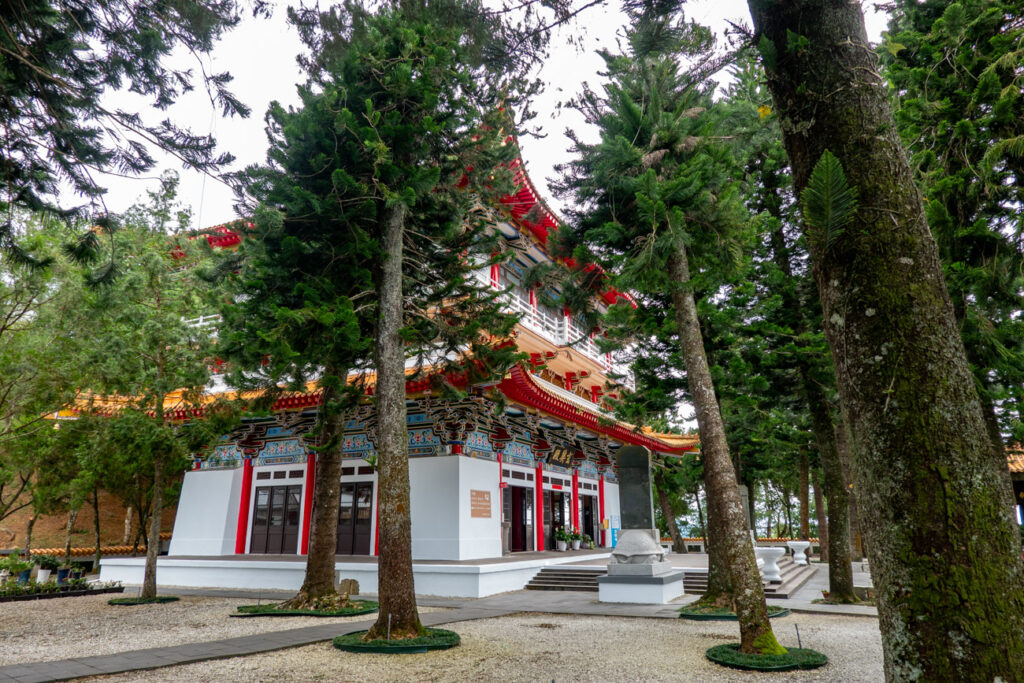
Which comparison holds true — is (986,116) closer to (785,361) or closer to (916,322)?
(785,361)

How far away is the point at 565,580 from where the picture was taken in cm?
1323

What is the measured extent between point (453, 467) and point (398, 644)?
669 centimetres

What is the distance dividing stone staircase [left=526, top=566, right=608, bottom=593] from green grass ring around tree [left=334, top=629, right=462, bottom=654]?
251 inches

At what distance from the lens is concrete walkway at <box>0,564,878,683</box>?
5816 mm

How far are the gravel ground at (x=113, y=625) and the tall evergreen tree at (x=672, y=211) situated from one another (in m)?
5.71

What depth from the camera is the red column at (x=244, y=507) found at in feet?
51.1

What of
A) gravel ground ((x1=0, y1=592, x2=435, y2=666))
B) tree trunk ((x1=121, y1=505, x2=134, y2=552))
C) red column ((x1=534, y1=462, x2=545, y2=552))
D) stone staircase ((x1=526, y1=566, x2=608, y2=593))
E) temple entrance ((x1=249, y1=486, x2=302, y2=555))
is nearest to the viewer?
gravel ground ((x1=0, y1=592, x2=435, y2=666))

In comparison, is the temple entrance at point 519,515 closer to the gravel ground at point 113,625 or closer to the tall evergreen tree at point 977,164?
the gravel ground at point 113,625

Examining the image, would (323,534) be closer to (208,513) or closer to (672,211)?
(672,211)

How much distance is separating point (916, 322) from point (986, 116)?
822 centimetres

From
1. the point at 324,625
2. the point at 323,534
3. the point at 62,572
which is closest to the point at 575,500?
the point at 323,534

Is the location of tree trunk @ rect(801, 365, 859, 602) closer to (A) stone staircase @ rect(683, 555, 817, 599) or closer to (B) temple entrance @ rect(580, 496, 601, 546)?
(A) stone staircase @ rect(683, 555, 817, 599)

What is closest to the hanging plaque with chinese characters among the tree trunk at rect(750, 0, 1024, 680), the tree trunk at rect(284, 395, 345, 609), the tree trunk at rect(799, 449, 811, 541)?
the tree trunk at rect(284, 395, 345, 609)

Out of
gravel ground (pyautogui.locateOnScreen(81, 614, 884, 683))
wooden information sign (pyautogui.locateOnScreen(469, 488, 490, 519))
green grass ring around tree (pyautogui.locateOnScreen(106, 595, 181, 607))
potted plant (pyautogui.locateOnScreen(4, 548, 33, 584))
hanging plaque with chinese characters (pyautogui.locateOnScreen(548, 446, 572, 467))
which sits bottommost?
green grass ring around tree (pyautogui.locateOnScreen(106, 595, 181, 607))
